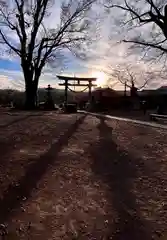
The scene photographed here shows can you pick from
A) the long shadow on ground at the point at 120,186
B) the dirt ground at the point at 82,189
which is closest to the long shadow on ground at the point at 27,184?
the dirt ground at the point at 82,189

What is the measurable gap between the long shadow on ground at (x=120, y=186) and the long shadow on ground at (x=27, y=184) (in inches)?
37.0

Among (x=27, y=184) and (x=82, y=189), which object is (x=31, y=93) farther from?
(x=82, y=189)

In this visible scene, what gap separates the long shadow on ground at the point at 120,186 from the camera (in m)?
4.50

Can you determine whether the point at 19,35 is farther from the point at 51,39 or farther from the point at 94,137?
the point at 94,137

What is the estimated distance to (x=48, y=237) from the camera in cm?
425


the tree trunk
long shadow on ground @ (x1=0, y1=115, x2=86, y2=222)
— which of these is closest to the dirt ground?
long shadow on ground @ (x1=0, y1=115, x2=86, y2=222)

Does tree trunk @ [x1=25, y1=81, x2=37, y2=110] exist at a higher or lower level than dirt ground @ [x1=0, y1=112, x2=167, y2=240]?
higher

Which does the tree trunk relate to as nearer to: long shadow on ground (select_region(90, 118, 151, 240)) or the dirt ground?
the dirt ground

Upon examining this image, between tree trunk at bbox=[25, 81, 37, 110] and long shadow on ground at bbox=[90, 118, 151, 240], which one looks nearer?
long shadow on ground at bbox=[90, 118, 151, 240]

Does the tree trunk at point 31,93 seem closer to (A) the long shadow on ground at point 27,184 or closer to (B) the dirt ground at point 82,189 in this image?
(B) the dirt ground at point 82,189

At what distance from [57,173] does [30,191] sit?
43.1 inches

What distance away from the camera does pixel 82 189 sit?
5898mm

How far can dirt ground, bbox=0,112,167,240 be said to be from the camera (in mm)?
4500

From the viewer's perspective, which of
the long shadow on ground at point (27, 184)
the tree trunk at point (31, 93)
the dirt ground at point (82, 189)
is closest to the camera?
the dirt ground at point (82, 189)
